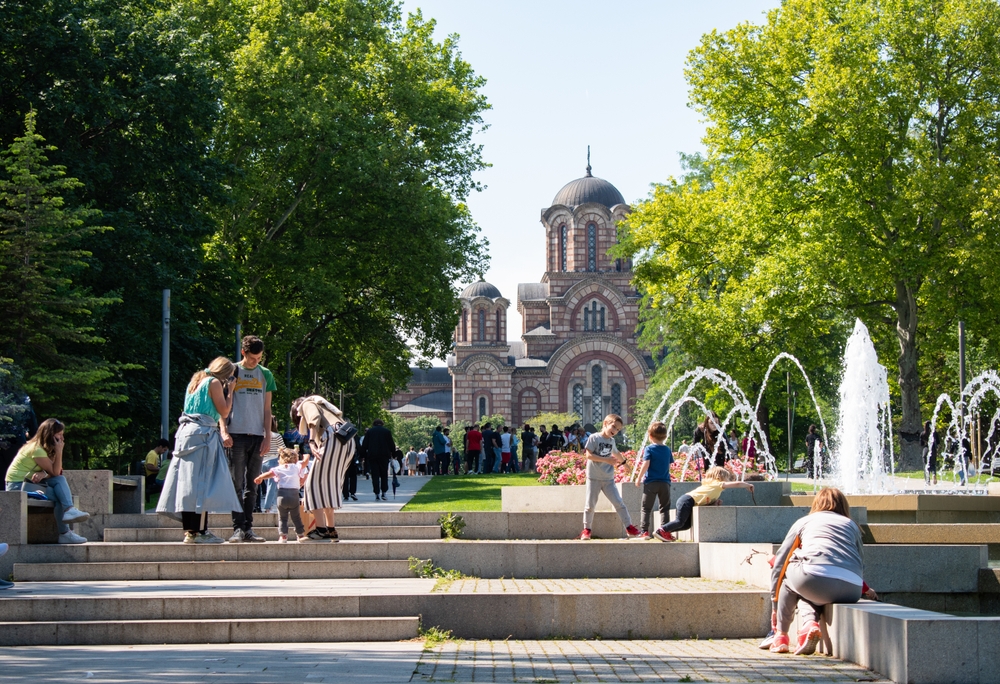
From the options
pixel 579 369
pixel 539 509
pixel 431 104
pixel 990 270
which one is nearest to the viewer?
pixel 539 509

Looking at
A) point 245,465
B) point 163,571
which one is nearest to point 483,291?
point 245,465

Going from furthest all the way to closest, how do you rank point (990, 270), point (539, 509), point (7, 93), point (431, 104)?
point (431, 104)
point (990, 270)
point (7, 93)
point (539, 509)

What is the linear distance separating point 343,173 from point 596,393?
51.0 m

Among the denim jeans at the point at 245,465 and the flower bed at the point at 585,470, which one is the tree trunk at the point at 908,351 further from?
the denim jeans at the point at 245,465

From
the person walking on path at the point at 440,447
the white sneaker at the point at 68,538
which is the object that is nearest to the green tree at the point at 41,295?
the white sneaker at the point at 68,538

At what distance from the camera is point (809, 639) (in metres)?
8.40

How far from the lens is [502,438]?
4122 cm

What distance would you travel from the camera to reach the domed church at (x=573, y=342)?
8506 centimetres

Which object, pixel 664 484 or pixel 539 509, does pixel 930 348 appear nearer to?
pixel 539 509

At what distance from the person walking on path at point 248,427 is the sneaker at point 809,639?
18.7 ft

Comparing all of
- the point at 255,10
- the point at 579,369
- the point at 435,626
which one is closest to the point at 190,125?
the point at 255,10

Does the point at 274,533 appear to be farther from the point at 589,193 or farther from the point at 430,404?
the point at 430,404

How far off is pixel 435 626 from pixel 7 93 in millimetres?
21040

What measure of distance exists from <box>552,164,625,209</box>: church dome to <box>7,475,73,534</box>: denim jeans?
Result: 74.8 metres
